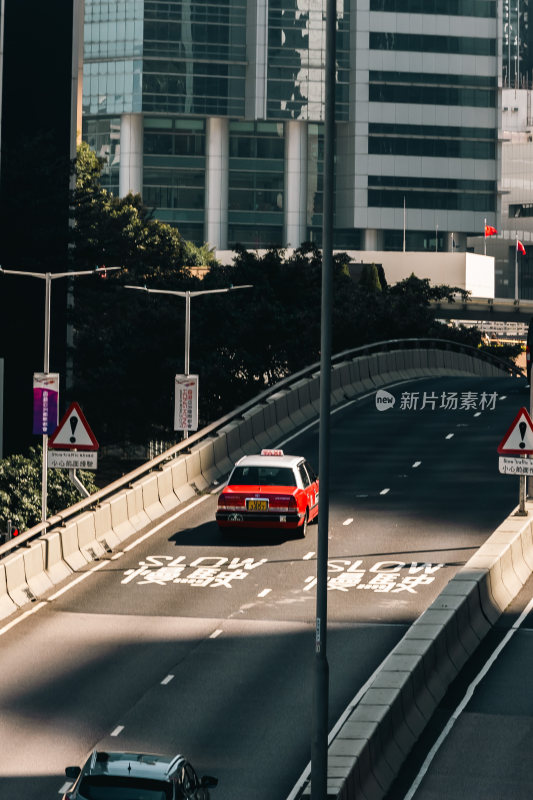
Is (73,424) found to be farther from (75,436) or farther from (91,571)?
(91,571)

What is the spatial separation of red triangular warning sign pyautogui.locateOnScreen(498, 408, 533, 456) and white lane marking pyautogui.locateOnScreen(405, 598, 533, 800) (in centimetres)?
368

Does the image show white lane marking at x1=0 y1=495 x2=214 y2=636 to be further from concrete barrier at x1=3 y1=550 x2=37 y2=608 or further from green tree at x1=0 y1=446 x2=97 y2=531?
green tree at x1=0 y1=446 x2=97 y2=531

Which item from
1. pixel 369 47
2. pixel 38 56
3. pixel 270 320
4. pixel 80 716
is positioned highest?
pixel 369 47

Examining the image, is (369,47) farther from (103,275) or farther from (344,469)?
(344,469)

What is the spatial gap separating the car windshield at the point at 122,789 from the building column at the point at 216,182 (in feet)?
552

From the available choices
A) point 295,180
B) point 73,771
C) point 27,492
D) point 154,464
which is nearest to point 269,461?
point 154,464

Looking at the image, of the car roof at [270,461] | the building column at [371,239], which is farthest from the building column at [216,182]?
the car roof at [270,461]

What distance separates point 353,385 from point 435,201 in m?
132

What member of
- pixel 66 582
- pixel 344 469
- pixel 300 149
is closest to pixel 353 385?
pixel 344 469

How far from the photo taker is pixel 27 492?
152ft

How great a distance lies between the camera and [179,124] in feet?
602

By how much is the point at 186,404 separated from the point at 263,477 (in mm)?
11865

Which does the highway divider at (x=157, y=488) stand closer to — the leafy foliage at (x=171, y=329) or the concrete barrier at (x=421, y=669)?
the leafy foliage at (x=171, y=329)

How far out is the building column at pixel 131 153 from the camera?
18175 cm
